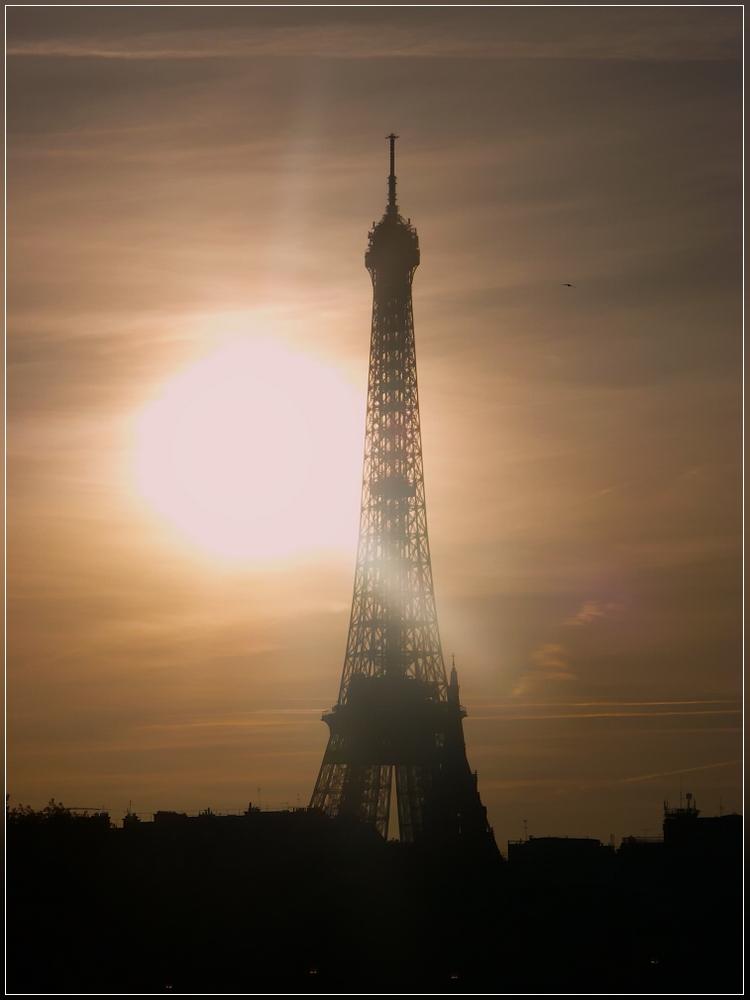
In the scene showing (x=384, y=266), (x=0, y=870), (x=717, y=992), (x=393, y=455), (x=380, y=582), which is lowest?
(x=717, y=992)

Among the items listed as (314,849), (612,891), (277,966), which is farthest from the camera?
(612,891)

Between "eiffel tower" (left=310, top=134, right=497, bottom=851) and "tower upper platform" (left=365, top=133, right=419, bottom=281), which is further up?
"tower upper platform" (left=365, top=133, right=419, bottom=281)

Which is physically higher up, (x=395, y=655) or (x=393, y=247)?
(x=393, y=247)

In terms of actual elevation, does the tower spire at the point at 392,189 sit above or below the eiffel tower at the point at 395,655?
above

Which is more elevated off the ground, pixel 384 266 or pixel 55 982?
pixel 384 266

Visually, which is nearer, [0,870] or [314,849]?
[0,870]

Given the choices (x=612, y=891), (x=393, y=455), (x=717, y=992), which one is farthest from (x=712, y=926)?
(x=393, y=455)

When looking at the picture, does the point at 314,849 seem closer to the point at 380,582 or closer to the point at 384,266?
the point at 380,582

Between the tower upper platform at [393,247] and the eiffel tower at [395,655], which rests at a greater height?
the tower upper platform at [393,247]
